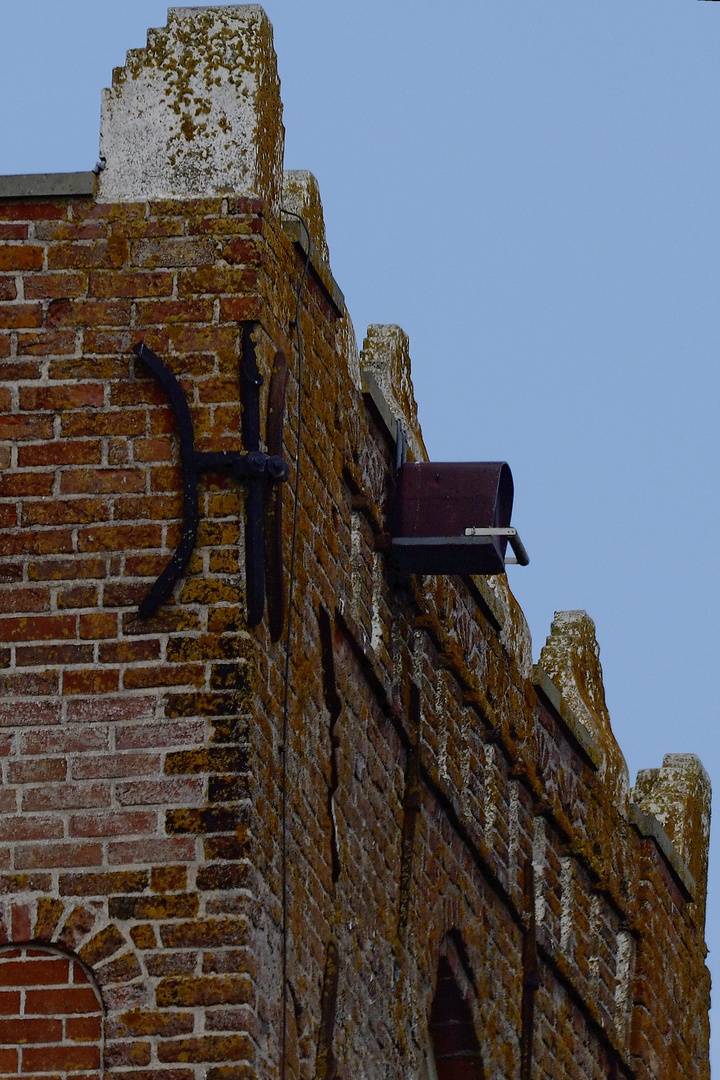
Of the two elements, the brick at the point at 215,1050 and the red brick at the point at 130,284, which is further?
the red brick at the point at 130,284

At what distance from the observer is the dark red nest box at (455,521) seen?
1225 centimetres

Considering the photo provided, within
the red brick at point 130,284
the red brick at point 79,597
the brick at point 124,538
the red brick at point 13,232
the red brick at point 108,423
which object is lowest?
the red brick at point 79,597

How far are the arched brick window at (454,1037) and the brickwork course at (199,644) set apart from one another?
1.81ft

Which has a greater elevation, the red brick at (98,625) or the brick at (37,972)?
the red brick at (98,625)

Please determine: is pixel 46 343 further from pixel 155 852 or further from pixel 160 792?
pixel 155 852

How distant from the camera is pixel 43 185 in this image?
1061 centimetres

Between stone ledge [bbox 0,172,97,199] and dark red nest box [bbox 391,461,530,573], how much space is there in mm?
2345

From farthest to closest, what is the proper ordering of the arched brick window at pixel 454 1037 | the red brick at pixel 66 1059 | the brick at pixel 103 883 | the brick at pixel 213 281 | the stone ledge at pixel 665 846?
the stone ledge at pixel 665 846 < the arched brick window at pixel 454 1037 < the brick at pixel 213 281 < the brick at pixel 103 883 < the red brick at pixel 66 1059

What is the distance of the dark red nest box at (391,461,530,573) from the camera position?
40.2ft

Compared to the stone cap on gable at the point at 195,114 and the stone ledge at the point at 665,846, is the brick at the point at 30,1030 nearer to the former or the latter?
the stone cap on gable at the point at 195,114

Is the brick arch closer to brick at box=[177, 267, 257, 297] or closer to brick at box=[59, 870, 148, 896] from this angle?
brick at box=[59, 870, 148, 896]

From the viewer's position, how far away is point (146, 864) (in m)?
9.81

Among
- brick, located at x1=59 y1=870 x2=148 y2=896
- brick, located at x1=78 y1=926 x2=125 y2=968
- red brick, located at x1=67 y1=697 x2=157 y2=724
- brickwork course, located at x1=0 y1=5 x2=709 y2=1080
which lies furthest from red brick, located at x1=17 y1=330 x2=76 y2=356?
brick, located at x1=78 y1=926 x2=125 y2=968

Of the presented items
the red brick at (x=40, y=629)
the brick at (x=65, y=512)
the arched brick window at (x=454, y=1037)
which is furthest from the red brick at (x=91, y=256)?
the arched brick window at (x=454, y=1037)
